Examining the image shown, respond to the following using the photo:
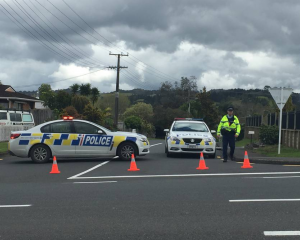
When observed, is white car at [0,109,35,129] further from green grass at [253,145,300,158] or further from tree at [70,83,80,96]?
tree at [70,83,80,96]

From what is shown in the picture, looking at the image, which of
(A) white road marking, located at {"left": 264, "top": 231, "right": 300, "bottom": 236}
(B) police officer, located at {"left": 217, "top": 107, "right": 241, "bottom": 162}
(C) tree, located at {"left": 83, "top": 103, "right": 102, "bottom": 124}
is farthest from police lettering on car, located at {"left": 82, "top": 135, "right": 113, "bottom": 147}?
(C) tree, located at {"left": 83, "top": 103, "right": 102, "bottom": 124}

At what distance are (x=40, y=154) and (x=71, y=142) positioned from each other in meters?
1.10

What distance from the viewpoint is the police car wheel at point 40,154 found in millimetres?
14620

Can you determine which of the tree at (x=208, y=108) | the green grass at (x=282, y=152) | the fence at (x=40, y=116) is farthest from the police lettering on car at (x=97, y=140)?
the tree at (x=208, y=108)

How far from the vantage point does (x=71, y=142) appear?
14805 mm

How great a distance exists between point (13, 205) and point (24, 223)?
4.71 ft

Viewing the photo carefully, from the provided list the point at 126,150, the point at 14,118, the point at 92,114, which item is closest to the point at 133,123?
the point at 92,114

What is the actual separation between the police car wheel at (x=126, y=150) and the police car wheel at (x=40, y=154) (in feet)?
7.98

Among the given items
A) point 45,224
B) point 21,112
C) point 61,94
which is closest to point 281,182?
point 45,224

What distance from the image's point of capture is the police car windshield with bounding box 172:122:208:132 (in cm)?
1769

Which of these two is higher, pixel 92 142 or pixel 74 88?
pixel 74 88

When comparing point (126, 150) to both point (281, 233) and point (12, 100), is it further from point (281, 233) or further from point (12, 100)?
point (12, 100)

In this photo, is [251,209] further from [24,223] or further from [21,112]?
[21,112]

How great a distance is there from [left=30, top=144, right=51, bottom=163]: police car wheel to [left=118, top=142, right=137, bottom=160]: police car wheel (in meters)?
2.43
